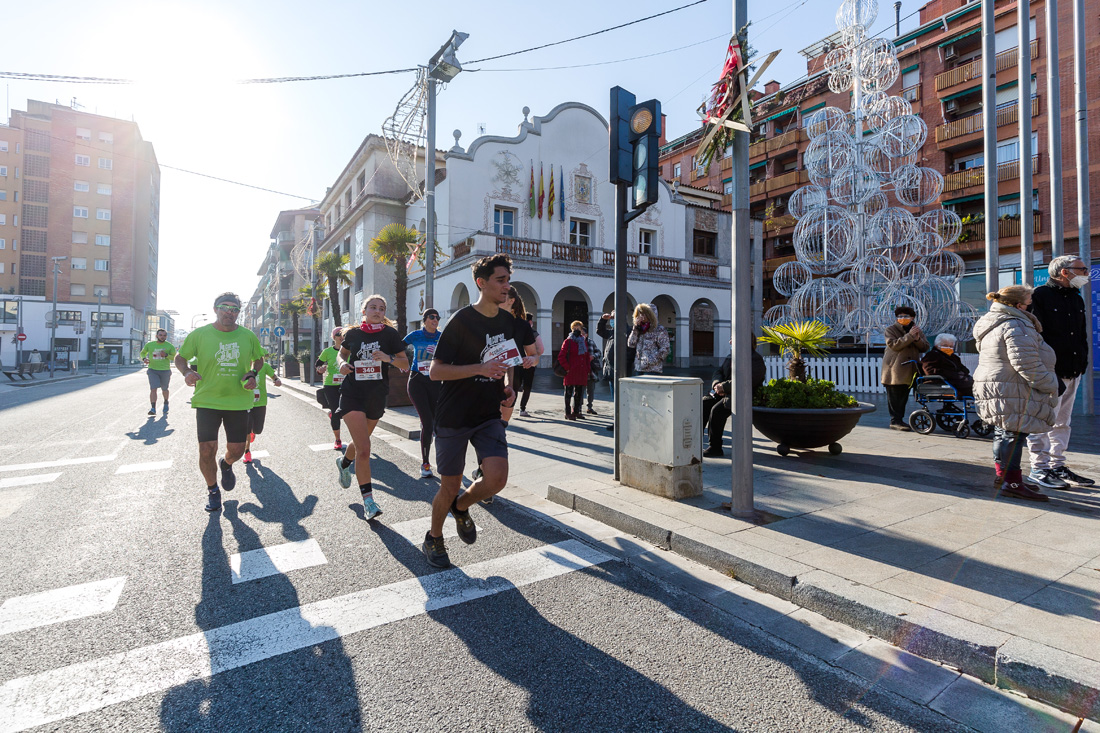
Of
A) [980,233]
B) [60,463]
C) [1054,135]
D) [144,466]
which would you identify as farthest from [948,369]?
[980,233]

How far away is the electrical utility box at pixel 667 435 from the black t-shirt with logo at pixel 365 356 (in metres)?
2.10

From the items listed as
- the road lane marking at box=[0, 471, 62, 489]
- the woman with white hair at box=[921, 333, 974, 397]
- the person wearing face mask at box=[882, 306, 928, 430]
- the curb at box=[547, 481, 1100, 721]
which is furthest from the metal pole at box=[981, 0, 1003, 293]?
the road lane marking at box=[0, 471, 62, 489]

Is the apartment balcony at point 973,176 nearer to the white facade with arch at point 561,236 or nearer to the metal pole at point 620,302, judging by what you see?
the white facade with arch at point 561,236

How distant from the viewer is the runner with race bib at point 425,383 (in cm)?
598

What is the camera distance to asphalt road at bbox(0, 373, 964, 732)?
2.18 m

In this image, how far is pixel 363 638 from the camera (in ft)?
9.07

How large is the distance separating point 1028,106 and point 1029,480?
8006 mm

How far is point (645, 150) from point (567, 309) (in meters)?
21.9

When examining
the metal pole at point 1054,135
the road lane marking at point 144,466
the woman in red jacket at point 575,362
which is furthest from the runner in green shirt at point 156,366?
the metal pole at point 1054,135

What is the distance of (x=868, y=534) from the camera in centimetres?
388

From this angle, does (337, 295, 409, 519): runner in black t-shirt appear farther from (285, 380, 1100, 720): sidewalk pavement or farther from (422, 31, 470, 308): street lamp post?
(422, 31, 470, 308): street lamp post

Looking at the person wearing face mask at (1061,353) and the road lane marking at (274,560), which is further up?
the person wearing face mask at (1061,353)

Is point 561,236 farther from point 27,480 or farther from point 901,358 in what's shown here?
point 27,480

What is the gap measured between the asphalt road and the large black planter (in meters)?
3.13
